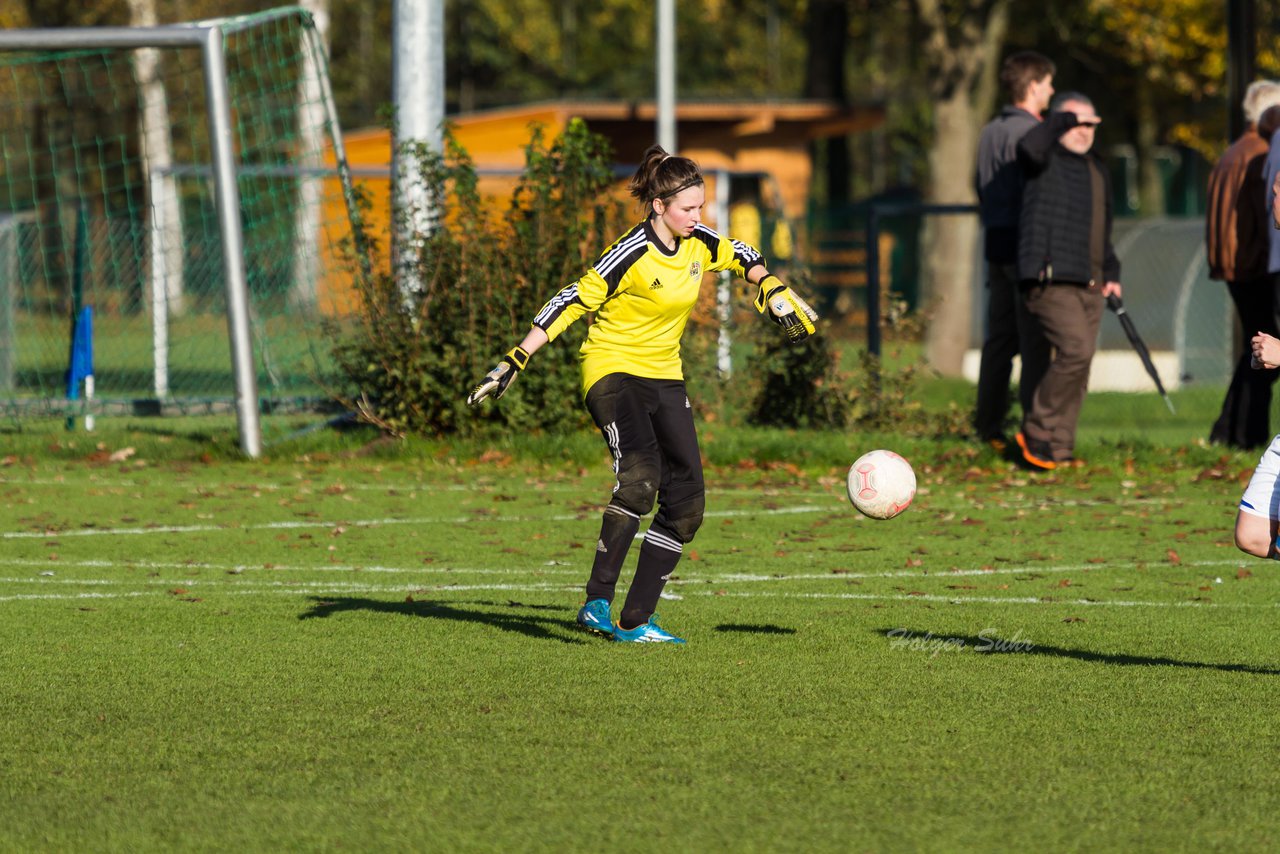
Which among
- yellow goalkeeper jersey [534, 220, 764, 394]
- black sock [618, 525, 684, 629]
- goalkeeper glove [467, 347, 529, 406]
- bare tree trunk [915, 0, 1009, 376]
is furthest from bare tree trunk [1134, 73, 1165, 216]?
goalkeeper glove [467, 347, 529, 406]

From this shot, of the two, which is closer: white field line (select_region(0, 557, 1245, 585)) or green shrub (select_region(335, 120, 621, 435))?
white field line (select_region(0, 557, 1245, 585))

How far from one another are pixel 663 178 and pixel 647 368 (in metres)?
0.76

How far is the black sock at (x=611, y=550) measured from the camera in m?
7.41

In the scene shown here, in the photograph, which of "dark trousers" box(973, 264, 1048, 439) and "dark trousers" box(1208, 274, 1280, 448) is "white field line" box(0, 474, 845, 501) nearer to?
"dark trousers" box(973, 264, 1048, 439)

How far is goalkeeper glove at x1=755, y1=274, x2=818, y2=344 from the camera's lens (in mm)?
7430

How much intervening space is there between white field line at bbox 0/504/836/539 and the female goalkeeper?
3557 mm

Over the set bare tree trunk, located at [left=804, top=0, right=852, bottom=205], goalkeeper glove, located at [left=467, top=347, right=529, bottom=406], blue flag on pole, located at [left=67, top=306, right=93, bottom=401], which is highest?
bare tree trunk, located at [left=804, top=0, right=852, bottom=205]

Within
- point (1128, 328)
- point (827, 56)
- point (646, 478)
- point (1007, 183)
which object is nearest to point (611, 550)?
point (646, 478)

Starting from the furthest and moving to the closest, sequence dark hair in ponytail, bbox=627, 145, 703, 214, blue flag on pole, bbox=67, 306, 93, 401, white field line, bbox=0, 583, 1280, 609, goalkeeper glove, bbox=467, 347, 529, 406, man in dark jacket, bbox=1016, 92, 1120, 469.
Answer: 1. blue flag on pole, bbox=67, 306, 93, 401
2. man in dark jacket, bbox=1016, 92, 1120, 469
3. white field line, bbox=0, 583, 1280, 609
4. dark hair in ponytail, bbox=627, 145, 703, 214
5. goalkeeper glove, bbox=467, 347, 529, 406

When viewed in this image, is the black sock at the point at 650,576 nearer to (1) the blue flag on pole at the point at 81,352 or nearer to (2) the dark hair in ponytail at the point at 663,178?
(2) the dark hair in ponytail at the point at 663,178

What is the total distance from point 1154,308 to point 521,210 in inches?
484

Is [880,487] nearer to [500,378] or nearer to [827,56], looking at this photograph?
[500,378]

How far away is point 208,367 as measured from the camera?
58.7 feet

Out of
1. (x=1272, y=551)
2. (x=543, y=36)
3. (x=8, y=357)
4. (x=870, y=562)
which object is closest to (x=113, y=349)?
(x=8, y=357)
